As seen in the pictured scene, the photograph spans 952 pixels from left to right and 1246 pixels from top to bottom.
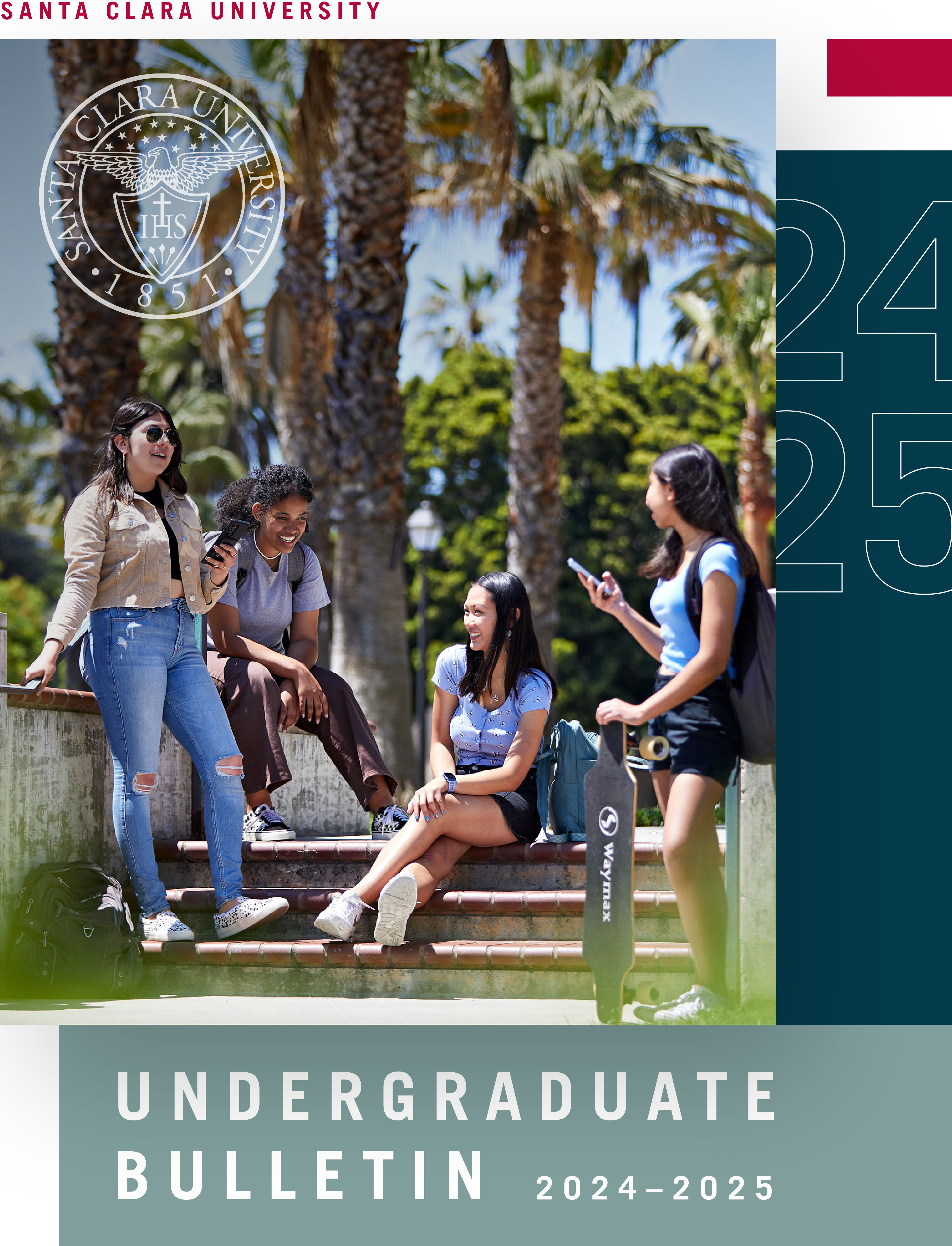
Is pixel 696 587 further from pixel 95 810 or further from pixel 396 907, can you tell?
pixel 95 810

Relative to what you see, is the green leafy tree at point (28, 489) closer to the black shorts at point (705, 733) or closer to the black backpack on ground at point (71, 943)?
the black backpack on ground at point (71, 943)

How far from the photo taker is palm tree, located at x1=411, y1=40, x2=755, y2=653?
855 centimetres

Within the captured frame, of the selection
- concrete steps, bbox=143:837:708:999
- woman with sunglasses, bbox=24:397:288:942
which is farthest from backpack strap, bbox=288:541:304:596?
concrete steps, bbox=143:837:708:999

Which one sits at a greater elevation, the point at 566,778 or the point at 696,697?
the point at 696,697

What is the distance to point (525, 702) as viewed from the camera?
5043mm

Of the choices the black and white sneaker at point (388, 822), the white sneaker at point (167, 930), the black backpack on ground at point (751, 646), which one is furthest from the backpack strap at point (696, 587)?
the white sneaker at point (167, 930)

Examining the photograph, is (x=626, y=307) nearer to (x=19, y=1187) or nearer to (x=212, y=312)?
(x=212, y=312)

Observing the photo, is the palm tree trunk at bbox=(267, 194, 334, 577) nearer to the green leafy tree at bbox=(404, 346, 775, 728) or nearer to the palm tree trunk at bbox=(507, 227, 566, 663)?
the palm tree trunk at bbox=(507, 227, 566, 663)

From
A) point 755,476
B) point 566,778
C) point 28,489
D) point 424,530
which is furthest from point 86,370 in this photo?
point 28,489

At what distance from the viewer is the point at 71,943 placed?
15.7ft

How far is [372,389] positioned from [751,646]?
480cm

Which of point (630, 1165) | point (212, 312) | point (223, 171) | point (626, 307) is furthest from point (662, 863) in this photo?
point (626, 307)

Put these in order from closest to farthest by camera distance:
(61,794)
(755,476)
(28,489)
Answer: (61,794)
(755,476)
(28,489)

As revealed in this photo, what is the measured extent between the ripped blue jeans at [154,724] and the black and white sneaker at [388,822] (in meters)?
0.74
